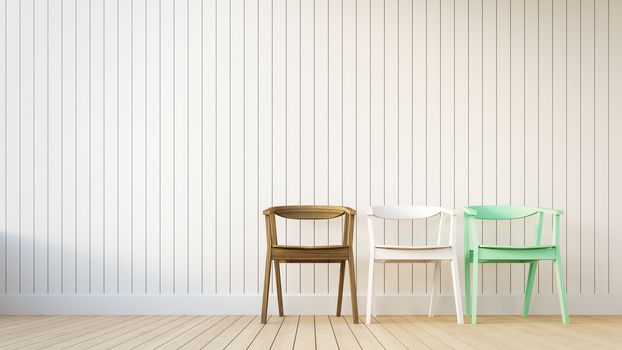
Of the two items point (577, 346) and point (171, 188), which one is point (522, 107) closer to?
point (577, 346)

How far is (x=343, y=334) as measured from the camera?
3762mm

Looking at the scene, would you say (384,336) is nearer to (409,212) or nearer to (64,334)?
(409,212)

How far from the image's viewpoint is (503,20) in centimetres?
494

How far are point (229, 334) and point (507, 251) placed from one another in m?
→ 1.69

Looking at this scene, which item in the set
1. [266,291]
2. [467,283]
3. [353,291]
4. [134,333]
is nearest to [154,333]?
[134,333]

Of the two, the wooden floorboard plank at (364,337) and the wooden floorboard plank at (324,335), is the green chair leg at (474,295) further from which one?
the wooden floorboard plank at (324,335)

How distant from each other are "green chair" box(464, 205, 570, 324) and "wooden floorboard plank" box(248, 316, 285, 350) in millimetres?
1167

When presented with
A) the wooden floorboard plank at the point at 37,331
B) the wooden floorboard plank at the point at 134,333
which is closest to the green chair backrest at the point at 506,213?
the wooden floorboard plank at the point at 134,333

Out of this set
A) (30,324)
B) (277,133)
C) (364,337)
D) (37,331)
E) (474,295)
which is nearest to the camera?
(364,337)

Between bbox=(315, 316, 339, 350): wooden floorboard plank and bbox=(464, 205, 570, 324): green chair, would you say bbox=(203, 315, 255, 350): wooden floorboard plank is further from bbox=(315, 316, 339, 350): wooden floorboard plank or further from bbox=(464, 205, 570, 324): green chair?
bbox=(464, 205, 570, 324): green chair

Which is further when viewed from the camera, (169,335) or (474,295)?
(474,295)

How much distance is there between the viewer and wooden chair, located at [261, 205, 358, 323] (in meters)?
4.25

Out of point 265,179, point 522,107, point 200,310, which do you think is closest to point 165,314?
point 200,310

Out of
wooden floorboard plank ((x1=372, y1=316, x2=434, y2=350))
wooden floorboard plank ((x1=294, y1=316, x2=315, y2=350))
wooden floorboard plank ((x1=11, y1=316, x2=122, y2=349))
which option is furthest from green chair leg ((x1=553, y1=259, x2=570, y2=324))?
wooden floorboard plank ((x1=11, y1=316, x2=122, y2=349))
